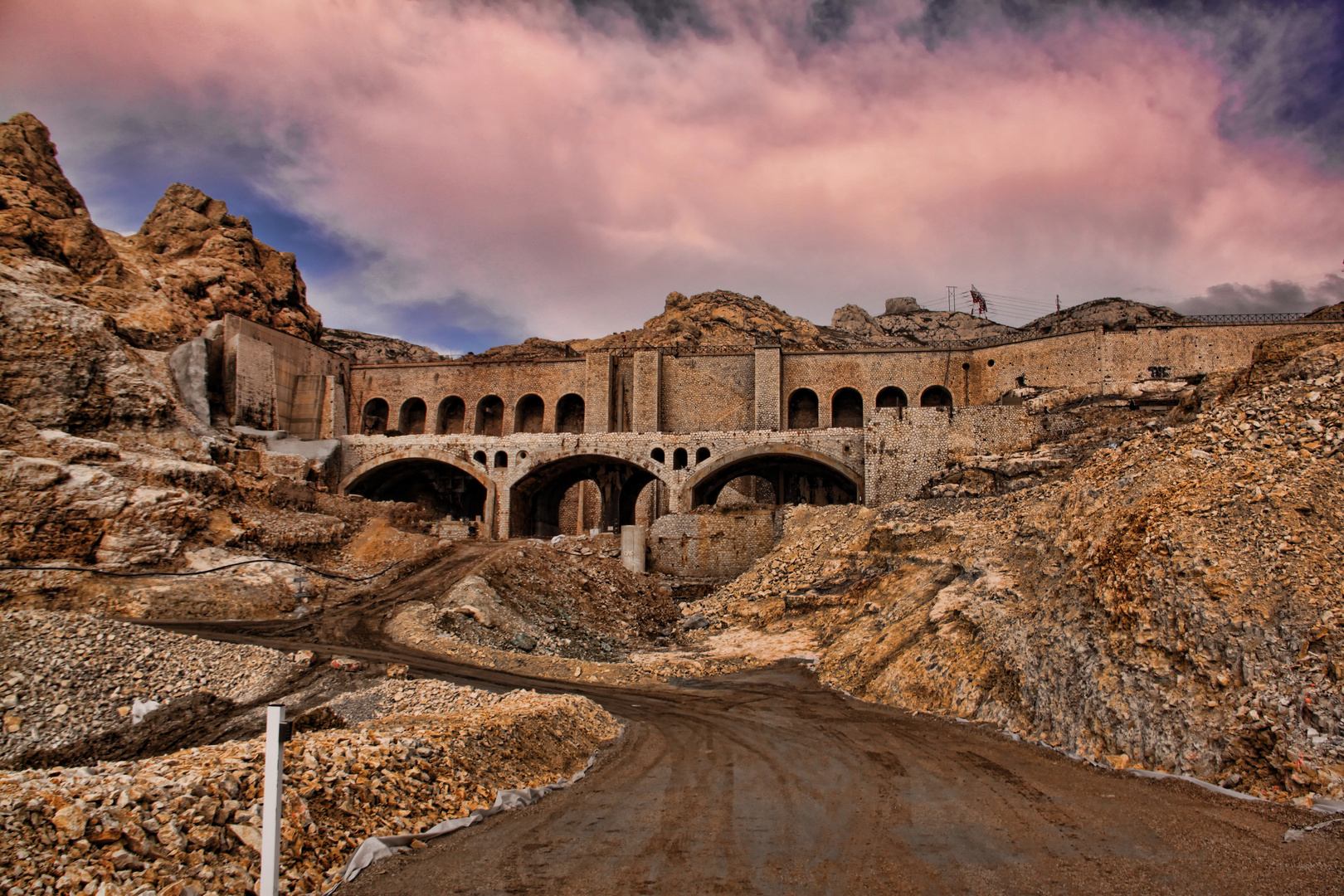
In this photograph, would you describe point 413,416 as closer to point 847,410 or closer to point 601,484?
point 601,484

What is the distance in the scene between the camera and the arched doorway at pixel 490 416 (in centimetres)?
3875

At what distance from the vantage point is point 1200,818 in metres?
5.77

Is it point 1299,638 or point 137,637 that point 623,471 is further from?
point 1299,638

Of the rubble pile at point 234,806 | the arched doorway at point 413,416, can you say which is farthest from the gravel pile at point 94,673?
the arched doorway at point 413,416

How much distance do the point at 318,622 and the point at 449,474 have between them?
17348mm

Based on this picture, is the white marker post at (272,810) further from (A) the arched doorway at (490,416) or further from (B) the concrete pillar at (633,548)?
(A) the arched doorway at (490,416)

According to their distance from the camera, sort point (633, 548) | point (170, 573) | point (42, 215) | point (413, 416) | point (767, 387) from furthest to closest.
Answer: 1. point (413, 416)
2. point (767, 387)
3. point (42, 215)
4. point (633, 548)
5. point (170, 573)

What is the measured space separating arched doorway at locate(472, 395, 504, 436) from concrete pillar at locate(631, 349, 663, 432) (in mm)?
7635

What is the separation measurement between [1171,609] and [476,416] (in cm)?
3456

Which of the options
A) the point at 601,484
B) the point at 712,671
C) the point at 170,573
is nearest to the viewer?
the point at 712,671

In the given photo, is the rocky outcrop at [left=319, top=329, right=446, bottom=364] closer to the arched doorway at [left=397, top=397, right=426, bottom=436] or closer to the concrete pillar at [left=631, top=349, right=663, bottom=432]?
the arched doorway at [left=397, top=397, right=426, bottom=436]

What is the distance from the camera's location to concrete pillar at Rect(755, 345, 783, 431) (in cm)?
Answer: 3472

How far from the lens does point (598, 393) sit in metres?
36.0

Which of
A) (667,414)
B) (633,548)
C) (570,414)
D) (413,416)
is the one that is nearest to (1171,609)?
(633,548)
